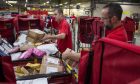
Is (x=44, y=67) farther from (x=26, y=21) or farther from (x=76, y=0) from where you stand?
(x=76, y=0)

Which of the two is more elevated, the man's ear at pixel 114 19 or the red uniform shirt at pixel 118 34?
the man's ear at pixel 114 19

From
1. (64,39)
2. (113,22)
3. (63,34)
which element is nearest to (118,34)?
(113,22)

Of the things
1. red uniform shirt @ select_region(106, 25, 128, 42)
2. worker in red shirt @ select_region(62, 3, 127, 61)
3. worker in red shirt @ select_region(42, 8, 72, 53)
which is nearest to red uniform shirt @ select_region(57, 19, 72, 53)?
worker in red shirt @ select_region(42, 8, 72, 53)

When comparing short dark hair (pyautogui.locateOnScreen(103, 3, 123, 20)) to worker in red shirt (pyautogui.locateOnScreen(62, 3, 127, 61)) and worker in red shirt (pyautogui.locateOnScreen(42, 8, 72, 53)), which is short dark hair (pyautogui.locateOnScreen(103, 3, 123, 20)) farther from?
worker in red shirt (pyautogui.locateOnScreen(42, 8, 72, 53))

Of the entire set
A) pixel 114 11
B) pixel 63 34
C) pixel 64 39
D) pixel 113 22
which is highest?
pixel 114 11

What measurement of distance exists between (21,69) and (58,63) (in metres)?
0.51

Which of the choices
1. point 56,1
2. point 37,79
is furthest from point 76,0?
point 37,79

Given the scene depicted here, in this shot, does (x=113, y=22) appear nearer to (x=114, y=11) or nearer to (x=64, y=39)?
(x=114, y=11)

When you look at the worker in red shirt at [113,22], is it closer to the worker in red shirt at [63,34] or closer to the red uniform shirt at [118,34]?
the red uniform shirt at [118,34]

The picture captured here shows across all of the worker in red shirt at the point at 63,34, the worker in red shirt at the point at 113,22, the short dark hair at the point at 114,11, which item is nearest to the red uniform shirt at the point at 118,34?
the worker in red shirt at the point at 113,22

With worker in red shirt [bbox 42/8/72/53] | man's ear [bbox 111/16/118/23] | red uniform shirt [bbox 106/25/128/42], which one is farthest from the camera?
worker in red shirt [bbox 42/8/72/53]

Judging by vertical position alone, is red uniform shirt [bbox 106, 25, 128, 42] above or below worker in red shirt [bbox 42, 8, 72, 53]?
above

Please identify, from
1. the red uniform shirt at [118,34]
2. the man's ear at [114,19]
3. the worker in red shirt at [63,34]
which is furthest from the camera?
the worker in red shirt at [63,34]

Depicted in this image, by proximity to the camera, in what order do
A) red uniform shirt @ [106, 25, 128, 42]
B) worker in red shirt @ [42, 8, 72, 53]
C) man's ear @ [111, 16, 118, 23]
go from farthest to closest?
1. worker in red shirt @ [42, 8, 72, 53]
2. man's ear @ [111, 16, 118, 23]
3. red uniform shirt @ [106, 25, 128, 42]
